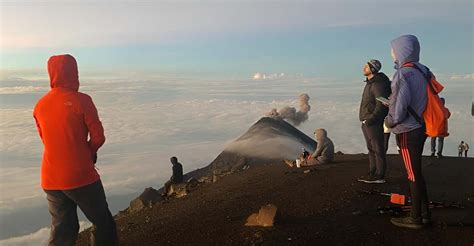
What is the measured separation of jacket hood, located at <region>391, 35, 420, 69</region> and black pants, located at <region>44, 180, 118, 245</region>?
4.40 m

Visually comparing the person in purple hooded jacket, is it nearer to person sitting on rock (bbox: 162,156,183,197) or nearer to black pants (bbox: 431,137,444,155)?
person sitting on rock (bbox: 162,156,183,197)

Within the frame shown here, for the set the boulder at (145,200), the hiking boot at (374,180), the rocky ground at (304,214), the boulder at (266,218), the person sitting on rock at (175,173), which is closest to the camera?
the rocky ground at (304,214)

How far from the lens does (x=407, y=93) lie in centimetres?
647

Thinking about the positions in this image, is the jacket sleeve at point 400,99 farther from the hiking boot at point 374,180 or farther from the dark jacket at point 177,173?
the dark jacket at point 177,173

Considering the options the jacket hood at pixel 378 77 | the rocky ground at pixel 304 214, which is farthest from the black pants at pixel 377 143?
the jacket hood at pixel 378 77

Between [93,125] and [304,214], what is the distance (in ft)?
13.8

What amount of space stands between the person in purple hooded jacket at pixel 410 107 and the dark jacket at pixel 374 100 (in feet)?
8.94

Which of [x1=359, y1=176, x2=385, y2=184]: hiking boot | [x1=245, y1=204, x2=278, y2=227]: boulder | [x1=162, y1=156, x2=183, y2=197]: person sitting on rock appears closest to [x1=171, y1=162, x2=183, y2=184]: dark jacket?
[x1=162, y1=156, x2=183, y2=197]: person sitting on rock

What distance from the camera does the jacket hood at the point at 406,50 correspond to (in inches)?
264

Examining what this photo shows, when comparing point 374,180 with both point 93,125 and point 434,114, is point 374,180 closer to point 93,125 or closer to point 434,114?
point 434,114

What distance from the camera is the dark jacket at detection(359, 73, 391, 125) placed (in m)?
9.53

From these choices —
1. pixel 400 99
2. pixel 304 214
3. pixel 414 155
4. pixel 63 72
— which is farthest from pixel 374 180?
pixel 63 72

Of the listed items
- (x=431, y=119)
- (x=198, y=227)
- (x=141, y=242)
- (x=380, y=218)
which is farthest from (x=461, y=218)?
(x=141, y=242)

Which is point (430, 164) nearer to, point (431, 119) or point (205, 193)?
point (205, 193)
